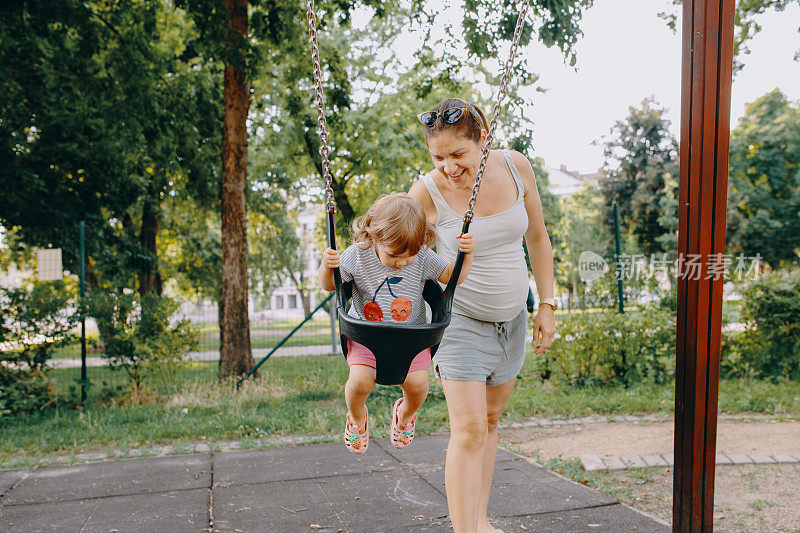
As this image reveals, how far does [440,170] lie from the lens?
2.48 meters

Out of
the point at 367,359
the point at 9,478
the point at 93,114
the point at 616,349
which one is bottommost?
the point at 9,478

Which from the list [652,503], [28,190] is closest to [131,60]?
[28,190]

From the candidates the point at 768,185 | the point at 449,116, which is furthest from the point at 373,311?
the point at 768,185

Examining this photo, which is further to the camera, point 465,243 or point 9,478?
point 9,478

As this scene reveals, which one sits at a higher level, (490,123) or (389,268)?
(490,123)

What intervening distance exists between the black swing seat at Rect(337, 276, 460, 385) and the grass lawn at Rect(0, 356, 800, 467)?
3338 mm

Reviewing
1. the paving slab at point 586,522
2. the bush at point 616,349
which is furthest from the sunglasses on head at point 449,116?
the bush at point 616,349

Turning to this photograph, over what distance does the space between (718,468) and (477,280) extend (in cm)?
309

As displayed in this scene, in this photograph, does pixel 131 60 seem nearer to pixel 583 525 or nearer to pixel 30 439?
pixel 30 439

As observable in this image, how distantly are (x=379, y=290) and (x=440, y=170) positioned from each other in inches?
20.2

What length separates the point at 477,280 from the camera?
2.52 m

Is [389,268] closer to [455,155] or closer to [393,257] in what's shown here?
[393,257]

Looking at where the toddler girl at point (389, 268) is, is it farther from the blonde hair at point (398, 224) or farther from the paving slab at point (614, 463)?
the paving slab at point (614, 463)

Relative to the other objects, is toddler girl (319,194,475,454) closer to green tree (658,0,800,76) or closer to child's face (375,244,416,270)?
child's face (375,244,416,270)
